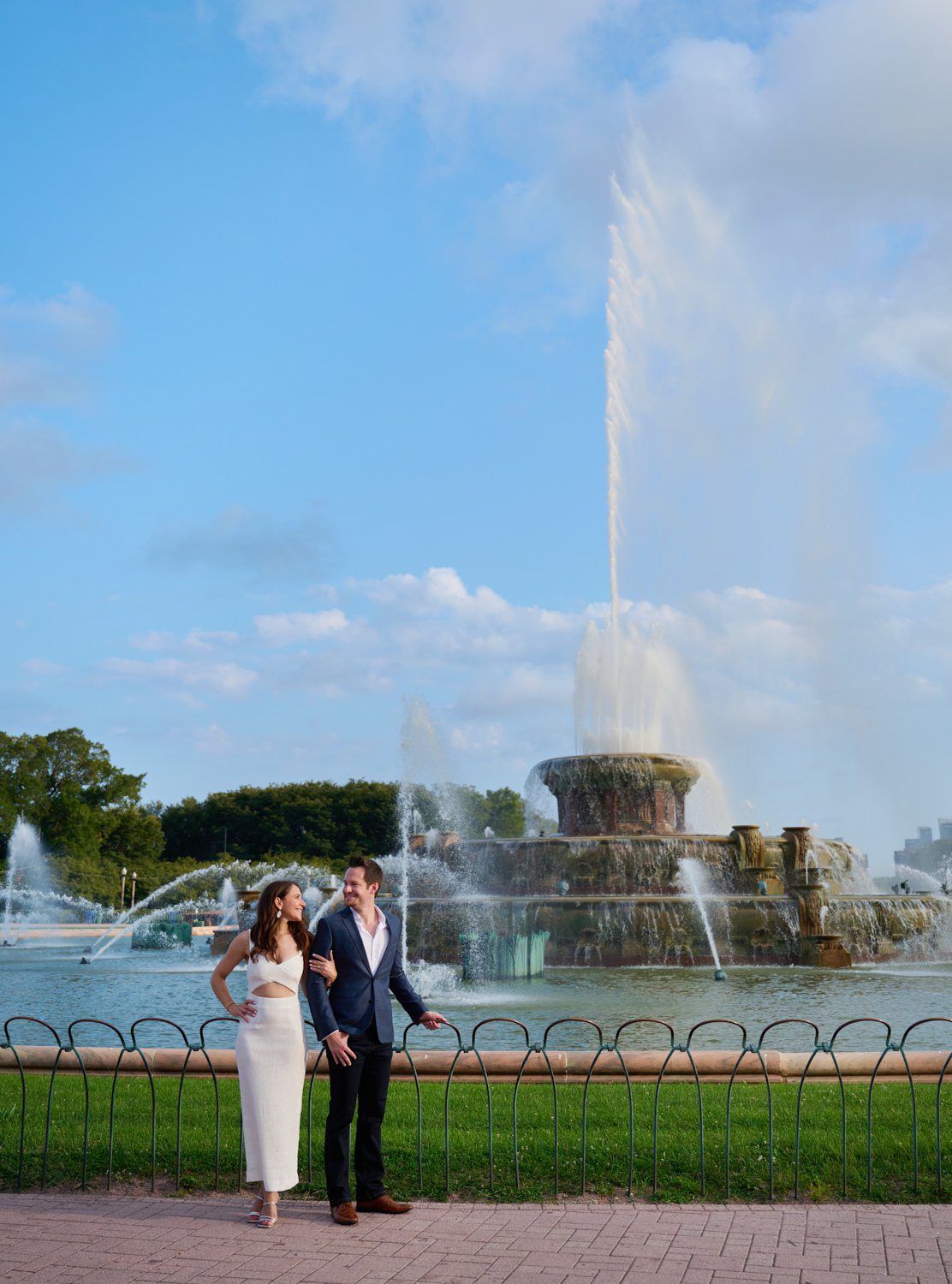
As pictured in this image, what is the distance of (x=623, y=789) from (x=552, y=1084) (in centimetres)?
2674

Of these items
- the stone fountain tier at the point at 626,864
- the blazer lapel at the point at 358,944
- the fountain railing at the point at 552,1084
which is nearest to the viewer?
the blazer lapel at the point at 358,944

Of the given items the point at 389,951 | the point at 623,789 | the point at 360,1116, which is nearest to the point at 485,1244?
the point at 360,1116

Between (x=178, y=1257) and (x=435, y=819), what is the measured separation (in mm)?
78291

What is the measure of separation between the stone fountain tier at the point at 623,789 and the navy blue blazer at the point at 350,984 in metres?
27.2

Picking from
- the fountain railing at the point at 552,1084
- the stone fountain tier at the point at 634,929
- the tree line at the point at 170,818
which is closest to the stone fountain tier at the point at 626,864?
the stone fountain tier at the point at 634,929

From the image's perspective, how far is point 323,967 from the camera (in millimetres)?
6918

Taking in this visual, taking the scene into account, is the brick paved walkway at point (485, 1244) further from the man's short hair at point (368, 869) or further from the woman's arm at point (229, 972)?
the man's short hair at point (368, 869)

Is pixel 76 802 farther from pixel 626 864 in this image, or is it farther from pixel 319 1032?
pixel 319 1032

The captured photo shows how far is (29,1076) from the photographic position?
10.4 m

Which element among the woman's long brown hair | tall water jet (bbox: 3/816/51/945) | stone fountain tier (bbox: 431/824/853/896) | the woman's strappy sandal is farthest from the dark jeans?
tall water jet (bbox: 3/816/51/945)

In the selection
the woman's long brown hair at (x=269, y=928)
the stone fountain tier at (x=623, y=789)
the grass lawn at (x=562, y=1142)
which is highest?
the stone fountain tier at (x=623, y=789)

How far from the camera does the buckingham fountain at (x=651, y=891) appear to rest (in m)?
25.0

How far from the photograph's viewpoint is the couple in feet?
22.3

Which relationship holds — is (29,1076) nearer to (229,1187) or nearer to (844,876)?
(229,1187)
